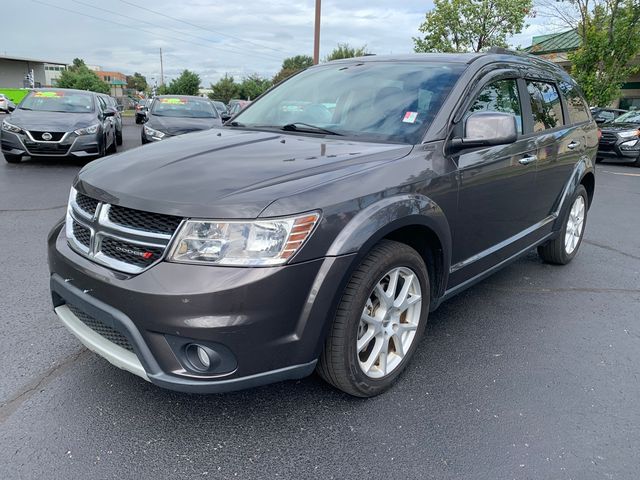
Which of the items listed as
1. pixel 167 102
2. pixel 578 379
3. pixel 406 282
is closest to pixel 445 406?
pixel 406 282

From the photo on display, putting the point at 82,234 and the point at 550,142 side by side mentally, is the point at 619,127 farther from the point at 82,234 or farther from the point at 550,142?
the point at 82,234

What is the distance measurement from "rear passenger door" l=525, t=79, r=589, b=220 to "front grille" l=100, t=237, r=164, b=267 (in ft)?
9.58

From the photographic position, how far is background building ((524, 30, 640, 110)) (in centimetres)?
2587

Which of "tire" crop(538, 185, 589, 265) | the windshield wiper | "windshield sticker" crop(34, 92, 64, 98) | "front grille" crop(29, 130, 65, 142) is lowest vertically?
"tire" crop(538, 185, 589, 265)

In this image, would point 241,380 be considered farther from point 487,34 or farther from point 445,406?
point 487,34

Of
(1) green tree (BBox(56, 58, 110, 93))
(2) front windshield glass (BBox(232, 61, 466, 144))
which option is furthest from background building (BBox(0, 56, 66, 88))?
(2) front windshield glass (BBox(232, 61, 466, 144))

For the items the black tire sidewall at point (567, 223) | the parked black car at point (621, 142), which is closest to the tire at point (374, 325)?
the black tire sidewall at point (567, 223)

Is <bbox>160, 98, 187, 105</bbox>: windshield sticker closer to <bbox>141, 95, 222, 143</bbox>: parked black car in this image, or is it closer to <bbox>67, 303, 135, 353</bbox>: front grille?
<bbox>141, 95, 222, 143</bbox>: parked black car

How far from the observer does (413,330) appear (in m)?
2.85

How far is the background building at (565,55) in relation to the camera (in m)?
25.9

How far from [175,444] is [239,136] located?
1826 millimetres

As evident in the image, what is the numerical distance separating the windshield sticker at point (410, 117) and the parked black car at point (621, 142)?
1335cm

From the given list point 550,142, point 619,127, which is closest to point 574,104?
point 550,142

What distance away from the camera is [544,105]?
411cm
